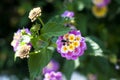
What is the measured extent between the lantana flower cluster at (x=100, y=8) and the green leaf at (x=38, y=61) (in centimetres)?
85

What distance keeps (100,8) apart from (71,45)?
40.2 inches

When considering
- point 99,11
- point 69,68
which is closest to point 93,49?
point 69,68

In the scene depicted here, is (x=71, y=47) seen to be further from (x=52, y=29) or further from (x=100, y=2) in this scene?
(x=100, y=2)

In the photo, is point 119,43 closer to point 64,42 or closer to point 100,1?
point 100,1

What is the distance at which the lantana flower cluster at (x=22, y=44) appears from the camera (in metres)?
1.02

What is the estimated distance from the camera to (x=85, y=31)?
1.67 metres

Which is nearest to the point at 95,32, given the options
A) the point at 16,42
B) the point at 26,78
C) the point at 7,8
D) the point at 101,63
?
the point at 101,63

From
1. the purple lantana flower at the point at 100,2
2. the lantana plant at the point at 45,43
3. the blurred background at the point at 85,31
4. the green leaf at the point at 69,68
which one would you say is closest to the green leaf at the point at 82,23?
→ the blurred background at the point at 85,31

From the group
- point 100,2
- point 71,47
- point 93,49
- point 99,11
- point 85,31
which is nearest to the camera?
point 71,47

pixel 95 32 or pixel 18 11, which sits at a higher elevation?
pixel 18 11

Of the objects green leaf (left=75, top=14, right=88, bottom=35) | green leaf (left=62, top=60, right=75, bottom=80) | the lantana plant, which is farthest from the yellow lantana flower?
the lantana plant

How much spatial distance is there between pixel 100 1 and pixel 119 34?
0.27 meters

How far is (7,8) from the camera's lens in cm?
257

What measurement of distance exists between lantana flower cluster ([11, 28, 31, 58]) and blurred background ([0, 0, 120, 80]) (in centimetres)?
27
